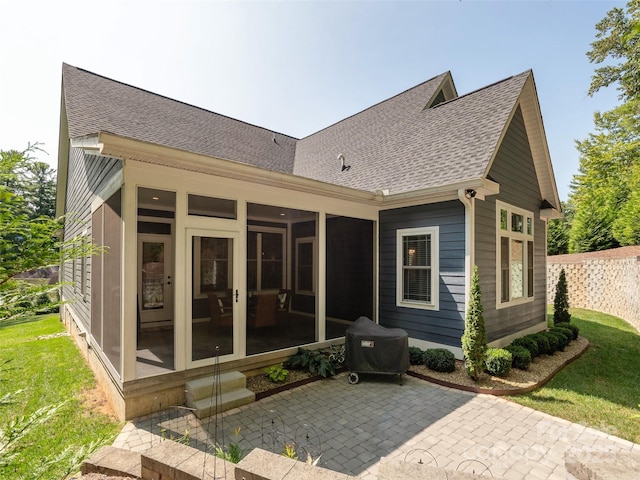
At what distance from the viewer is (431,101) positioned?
9.20 meters

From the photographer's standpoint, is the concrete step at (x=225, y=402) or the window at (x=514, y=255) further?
the window at (x=514, y=255)

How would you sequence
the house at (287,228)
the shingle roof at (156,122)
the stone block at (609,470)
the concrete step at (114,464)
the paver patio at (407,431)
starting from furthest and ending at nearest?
the shingle roof at (156,122) → the house at (287,228) → the paver patio at (407,431) → the concrete step at (114,464) → the stone block at (609,470)

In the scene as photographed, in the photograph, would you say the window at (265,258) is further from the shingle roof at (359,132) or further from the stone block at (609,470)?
the stone block at (609,470)

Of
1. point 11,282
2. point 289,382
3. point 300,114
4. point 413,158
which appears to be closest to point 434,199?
point 413,158

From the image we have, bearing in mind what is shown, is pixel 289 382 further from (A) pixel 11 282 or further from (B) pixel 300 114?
(B) pixel 300 114

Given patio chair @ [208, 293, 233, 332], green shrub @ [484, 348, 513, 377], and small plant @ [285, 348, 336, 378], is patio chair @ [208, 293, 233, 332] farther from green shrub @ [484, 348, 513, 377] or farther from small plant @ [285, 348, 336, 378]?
green shrub @ [484, 348, 513, 377]

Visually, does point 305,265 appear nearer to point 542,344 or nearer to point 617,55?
point 542,344

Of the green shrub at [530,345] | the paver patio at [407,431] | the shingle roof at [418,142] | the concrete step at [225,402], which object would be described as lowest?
the paver patio at [407,431]

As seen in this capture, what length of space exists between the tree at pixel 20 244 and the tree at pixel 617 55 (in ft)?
49.9

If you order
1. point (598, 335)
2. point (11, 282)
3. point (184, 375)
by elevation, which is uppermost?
point (11, 282)

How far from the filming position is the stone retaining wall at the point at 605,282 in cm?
1034

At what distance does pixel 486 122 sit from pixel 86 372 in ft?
31.0

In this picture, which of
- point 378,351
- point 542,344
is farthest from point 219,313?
point 542,344

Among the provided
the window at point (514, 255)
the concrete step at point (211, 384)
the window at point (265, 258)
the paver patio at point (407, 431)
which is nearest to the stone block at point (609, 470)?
the paver patio at point (407, 431)
